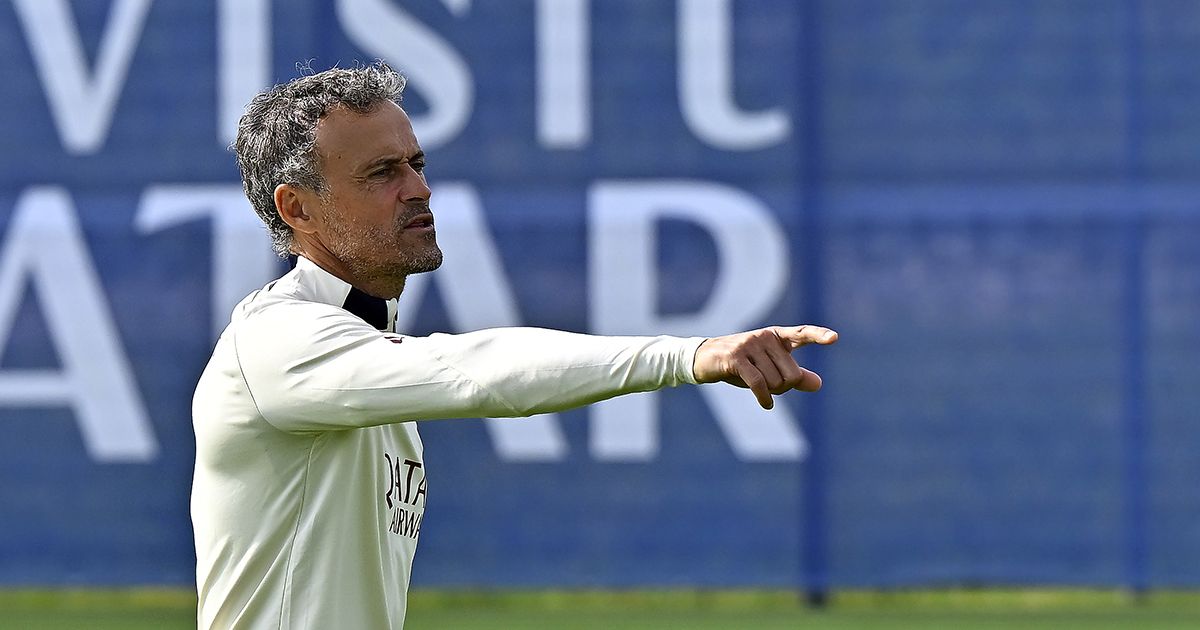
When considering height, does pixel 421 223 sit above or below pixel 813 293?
above

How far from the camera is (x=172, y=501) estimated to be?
5676 millimetres

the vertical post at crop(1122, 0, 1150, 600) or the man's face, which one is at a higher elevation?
the man's face

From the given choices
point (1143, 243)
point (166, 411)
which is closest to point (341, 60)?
point (166, 411)

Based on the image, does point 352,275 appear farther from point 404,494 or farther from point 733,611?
point 733,611

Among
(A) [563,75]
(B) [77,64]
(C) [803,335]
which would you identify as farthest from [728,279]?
(C) [803,335]

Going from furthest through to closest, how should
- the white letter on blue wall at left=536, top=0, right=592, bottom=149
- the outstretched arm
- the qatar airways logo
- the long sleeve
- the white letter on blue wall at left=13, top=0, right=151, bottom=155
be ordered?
the white letter on blue wall at left=13, top=0, right=151, bottom=155 → the white letter on blue wall at left=536, top=0, right=592, bottom=149 → the qatar airways logo → the long sleeve → the outstretched arm

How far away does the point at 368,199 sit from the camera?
243cm

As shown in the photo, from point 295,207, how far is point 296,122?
124 mm

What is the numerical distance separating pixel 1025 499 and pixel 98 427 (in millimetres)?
2974

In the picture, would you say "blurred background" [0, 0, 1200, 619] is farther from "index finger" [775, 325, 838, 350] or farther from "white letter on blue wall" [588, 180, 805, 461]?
"index finger" [775, 325, 838, 350]

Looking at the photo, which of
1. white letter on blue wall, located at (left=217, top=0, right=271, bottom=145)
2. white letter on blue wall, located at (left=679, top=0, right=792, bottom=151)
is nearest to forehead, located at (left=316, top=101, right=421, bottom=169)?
white letter on blue wall, located at (left=679, top=0, right=792, bottom=151)

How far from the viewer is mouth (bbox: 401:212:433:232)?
2445 millimetres

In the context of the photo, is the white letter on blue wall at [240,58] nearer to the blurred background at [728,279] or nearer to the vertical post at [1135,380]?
the blurred background at [728,279]

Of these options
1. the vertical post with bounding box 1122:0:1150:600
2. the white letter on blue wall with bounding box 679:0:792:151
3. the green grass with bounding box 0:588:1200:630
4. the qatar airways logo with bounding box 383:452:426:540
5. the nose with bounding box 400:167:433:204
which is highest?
the nose with bounding box 400:167:433:204
